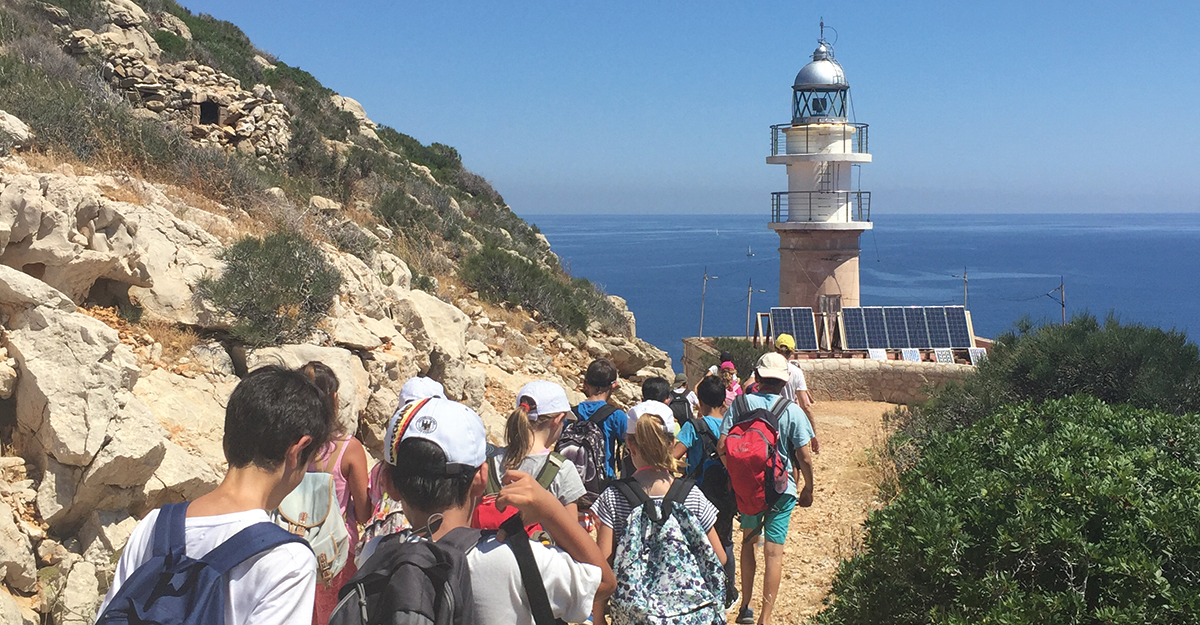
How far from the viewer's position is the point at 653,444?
13.4ft

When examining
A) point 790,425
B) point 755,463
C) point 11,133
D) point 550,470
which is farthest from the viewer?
point 11,133

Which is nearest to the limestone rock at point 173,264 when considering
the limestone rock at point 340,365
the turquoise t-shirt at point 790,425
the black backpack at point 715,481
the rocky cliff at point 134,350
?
the rocky cliff at point 134,350

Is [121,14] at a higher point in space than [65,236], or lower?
higher

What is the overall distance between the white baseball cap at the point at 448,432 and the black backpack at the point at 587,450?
2286mm

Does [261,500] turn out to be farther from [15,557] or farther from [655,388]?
[655,388]

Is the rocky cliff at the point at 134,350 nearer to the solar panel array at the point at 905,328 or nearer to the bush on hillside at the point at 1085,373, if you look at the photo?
the bush on hillside at the point at 1085,373

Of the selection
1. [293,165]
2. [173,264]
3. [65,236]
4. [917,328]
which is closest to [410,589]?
[65,236]

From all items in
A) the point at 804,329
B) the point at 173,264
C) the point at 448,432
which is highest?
the point at 173,264

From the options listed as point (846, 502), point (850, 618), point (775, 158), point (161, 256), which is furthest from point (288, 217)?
point (775, 158)

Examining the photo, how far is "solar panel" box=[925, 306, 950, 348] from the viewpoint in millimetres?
19406

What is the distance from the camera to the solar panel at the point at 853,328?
63.5 ft

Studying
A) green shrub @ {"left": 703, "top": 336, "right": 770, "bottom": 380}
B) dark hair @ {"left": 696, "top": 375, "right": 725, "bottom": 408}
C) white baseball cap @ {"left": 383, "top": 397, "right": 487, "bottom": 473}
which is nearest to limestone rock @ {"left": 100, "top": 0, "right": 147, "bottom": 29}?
green shrub @ {"left": 703, "top": 336, "right": 770, "bottom": 380}

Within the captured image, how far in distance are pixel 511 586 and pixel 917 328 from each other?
18536 mm

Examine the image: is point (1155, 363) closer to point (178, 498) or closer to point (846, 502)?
point (846, 502)
